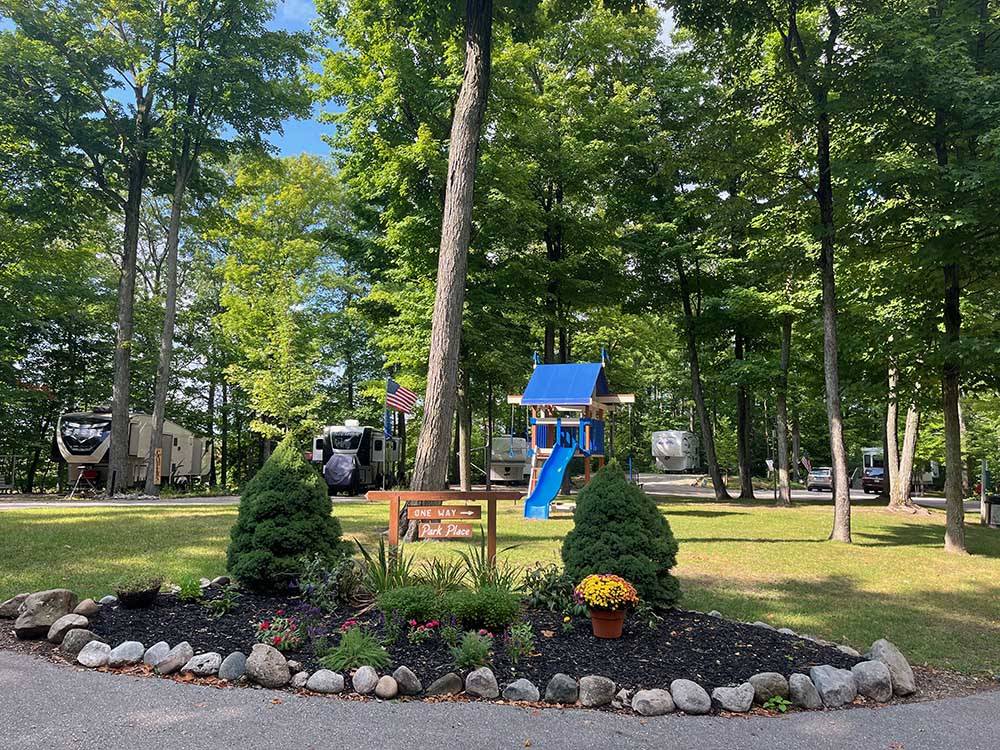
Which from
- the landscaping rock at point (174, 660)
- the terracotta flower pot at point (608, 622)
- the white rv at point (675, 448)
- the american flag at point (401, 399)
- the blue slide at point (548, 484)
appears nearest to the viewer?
the landscaping rock at point (174, 660)

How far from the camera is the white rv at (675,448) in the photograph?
43.3 metres

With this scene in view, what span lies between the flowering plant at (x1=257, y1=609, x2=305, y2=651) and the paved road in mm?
471

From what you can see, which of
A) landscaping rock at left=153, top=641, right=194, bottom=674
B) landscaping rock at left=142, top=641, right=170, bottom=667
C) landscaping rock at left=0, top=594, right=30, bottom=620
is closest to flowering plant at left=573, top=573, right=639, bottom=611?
landscaping rock at left=153, top=641, right=194, bottom=674

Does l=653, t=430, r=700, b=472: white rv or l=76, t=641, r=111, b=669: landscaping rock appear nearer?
l=76, t=641, r=111, b=669: landscaping rock

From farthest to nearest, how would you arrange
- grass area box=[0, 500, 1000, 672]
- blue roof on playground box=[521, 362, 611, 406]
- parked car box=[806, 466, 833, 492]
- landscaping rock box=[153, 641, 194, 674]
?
parked car box=[806, 466, 833, 492] → blue roof on playground box=[521, 362, 611, 406] → grass area box=[0, 500, 1000, 672] → landscaping rock box=[153, 641, 194, 674]

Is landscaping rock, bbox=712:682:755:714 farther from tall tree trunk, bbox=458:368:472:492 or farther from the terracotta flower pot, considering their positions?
tall tree trunk, bbox=458:368:472:492

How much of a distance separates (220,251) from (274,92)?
545 inches

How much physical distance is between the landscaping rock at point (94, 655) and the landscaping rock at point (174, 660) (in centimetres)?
37

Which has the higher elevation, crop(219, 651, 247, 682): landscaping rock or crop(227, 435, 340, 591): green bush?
crop(227, 435, 340, 591): green bush

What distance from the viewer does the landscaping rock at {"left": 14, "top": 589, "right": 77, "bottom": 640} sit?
4.72m

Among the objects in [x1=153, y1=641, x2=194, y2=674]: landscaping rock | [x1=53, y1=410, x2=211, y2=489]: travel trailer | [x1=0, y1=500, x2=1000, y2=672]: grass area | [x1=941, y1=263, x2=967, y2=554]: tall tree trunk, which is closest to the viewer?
[x1=153, y1=641, x2=194, y2=674]: landscaping rock

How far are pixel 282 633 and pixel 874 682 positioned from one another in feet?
12.2

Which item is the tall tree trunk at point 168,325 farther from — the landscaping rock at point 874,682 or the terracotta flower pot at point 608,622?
the landscaping rock at point 874,682

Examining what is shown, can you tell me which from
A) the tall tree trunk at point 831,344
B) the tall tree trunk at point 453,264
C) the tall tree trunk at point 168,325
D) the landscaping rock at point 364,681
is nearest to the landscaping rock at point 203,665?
the landscaping rock at point 364,681
